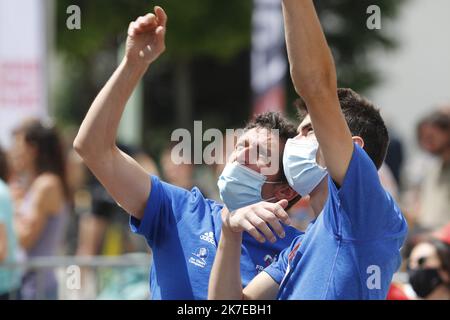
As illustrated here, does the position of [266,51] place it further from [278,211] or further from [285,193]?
[278,211]

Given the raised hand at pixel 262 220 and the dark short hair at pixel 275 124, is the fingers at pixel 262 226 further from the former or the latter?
the dark short hair at pixel 275 124

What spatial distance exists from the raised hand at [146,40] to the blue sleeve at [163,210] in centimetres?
48

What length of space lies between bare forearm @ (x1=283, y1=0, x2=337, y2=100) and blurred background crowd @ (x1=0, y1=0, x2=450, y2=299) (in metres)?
0.97

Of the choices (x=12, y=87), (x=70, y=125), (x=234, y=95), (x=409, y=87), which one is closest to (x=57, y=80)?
(x=70, y=125)

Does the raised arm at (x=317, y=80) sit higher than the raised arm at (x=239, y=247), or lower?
higher

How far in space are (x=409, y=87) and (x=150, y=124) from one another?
29.1 ft

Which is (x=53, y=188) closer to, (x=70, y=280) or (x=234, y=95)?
(x=70, y=280)

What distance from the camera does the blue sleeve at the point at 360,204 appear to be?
273cm

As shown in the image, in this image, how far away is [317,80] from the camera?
2.72 metres

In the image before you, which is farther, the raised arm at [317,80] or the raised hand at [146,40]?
the raised hand at [146,40]

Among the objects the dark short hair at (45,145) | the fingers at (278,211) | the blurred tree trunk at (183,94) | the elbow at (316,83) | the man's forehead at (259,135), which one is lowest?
the blurred tree trunk at (183,94)

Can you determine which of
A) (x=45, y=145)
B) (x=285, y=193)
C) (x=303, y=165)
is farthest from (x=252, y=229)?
(x=45, y=145)

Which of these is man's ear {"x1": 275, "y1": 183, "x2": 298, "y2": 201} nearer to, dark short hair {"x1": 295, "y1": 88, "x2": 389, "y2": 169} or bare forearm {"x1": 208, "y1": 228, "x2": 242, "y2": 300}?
dark short hair {"x1": 295, "y1": 88, "x2": 389, "y2": 169}

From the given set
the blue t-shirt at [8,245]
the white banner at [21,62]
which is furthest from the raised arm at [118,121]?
the white banner at [21,62]
